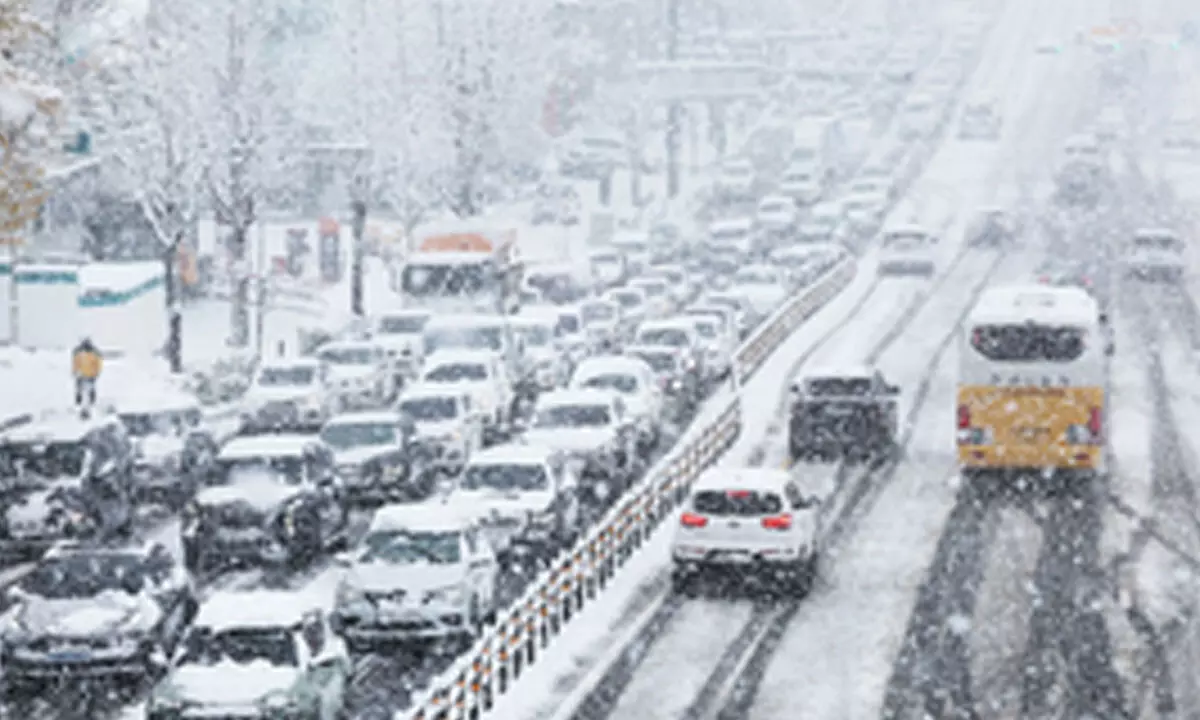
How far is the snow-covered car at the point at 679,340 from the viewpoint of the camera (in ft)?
155

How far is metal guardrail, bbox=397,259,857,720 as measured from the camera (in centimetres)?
2153

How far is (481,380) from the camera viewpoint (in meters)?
42.9

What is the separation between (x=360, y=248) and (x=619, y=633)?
36.7 metres

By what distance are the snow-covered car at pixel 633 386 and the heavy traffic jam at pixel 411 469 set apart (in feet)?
0.25

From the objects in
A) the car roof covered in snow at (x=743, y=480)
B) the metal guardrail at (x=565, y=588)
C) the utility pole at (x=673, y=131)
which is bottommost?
the metal guardrail at (x=565, y=588)

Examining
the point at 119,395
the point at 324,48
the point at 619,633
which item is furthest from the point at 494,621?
the point at 324,48

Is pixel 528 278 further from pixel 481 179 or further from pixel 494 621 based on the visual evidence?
pixel 494 621

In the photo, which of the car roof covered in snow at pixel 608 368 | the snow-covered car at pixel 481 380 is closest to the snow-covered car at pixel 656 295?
the snow-covered car at pixel 481 380

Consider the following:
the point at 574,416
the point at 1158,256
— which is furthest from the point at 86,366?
the point at 1158,256

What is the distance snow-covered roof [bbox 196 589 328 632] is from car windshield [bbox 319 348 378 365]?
25.4 m

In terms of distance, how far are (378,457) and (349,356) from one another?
42.2ft

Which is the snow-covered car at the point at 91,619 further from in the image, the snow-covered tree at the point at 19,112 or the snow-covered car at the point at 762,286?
the snow-covered car at the point at 762,286

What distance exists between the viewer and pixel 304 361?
44.8 m

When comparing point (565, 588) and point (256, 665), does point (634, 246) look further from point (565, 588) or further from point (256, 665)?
point (256, 665)
